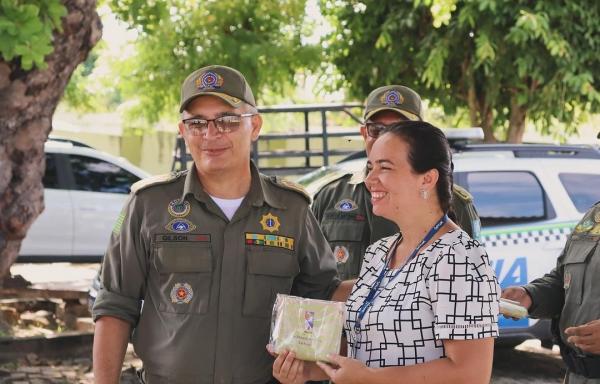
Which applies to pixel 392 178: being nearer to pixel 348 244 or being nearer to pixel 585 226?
pixel 585 226

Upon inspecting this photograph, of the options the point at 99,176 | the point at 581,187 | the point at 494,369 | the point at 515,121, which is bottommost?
the point at 494,369

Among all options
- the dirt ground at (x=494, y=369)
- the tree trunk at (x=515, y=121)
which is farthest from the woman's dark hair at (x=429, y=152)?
the tree trunk at (x=515, y=121)

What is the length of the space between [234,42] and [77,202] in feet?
9.70

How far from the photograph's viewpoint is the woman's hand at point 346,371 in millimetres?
2479

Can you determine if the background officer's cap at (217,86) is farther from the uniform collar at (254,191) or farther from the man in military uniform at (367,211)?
the man in military uniform at (367,211)

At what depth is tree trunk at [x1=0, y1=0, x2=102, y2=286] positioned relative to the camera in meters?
6.21

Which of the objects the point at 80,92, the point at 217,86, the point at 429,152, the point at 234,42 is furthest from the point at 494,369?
the point at 80,92

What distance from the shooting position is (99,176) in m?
12.2

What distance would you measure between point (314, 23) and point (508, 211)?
20.2ft

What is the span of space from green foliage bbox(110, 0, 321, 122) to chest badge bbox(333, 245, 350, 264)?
8.25m

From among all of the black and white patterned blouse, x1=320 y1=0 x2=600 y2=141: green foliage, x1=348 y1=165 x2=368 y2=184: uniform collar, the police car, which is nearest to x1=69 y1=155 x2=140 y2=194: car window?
x1=320 y1=0 x2=600 y2=141: green foliage

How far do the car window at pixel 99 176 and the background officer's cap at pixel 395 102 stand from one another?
8.43 meters

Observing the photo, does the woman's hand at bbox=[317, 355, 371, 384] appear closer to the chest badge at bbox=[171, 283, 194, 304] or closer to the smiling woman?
the smiling woman

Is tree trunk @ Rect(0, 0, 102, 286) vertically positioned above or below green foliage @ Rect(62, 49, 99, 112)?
below
